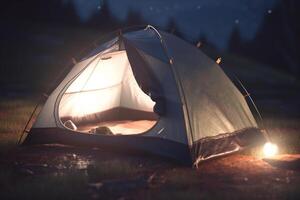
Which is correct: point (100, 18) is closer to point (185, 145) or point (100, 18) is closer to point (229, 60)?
point (229, 60)

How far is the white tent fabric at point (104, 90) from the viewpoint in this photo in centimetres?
1212

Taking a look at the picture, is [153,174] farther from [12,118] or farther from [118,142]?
[12,118]

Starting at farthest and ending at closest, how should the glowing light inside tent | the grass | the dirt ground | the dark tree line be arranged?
the dark tree line
the grass
the glowing light inside tent
the dirt ground

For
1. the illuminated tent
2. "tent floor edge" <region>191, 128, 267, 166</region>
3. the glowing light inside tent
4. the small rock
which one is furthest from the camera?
the glowing light inside tent

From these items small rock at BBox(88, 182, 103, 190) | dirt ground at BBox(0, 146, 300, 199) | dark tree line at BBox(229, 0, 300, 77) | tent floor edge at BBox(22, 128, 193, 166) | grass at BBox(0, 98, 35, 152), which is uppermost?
dark tree line at BBox(229, 0, 300, 77)

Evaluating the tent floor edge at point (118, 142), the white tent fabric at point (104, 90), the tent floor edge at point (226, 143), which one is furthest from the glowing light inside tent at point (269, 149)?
the white tent fabric at point (104, 90)

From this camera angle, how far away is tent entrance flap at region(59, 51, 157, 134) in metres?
12.1

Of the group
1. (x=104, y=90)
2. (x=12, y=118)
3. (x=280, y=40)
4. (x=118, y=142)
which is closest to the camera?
(x=118, y=142)

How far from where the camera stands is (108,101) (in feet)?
45.6

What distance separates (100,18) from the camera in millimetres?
54062

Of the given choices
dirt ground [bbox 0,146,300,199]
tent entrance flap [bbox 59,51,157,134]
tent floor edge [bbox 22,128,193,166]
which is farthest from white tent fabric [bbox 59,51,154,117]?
dirt ground [bbox 0,146,300,199]

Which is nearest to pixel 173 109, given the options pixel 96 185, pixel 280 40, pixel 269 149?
pixel 269 149

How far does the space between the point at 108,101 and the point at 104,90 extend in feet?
1.52

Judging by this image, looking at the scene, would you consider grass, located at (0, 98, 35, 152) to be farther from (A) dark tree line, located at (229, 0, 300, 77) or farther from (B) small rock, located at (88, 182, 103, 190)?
(A) dark tree line, located at (229, 0, 300, 77)
